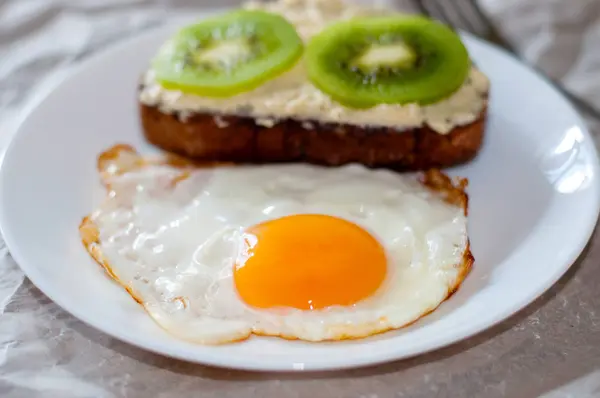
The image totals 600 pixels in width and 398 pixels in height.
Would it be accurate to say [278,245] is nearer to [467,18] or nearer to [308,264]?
[308,264]

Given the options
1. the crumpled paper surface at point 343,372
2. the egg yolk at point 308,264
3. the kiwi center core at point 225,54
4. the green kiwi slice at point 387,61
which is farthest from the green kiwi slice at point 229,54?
the crumpled paper surface at point 343,372

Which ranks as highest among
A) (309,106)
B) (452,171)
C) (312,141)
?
(309,106)

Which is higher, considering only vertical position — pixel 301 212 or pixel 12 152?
pixel 12 152

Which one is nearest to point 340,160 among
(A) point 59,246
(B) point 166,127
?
(B) point 166,127

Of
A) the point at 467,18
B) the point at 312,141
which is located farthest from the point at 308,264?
the point at 467,18

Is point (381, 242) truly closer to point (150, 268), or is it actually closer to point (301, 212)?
point (301, 212)

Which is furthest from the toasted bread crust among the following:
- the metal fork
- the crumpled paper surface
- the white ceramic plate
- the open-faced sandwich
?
the metal fork

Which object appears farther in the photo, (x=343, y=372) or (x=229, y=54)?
(x=229, y=54)
